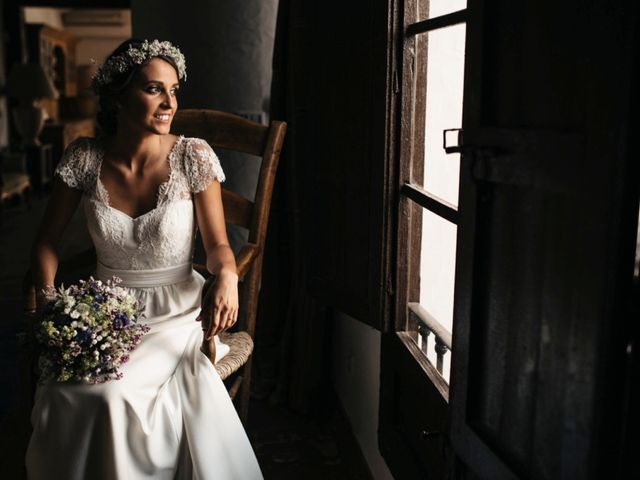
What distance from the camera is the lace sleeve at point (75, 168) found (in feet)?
8.09

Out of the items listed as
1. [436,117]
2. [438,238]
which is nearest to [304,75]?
[436,117]

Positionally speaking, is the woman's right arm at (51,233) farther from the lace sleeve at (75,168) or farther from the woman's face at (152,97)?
the woman's face at (152,97)

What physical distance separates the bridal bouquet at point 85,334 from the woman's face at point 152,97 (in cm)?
55

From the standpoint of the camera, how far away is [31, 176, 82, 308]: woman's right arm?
2.43 meters

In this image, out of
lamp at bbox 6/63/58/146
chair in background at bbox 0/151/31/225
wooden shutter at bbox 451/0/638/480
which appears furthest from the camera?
lamp at bbox 6/63/58/146

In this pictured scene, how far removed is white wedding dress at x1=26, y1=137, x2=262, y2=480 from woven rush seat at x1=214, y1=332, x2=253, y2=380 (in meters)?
0.04

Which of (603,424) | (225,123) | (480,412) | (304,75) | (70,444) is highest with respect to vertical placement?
(304,75)

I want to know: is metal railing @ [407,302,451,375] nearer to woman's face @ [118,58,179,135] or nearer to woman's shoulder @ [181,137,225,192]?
woman's shoulder @ [181,137,225,192]

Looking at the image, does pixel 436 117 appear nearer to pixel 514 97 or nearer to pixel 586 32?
pixel 514 97

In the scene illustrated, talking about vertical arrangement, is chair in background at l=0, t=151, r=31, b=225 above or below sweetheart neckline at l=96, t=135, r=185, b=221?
below

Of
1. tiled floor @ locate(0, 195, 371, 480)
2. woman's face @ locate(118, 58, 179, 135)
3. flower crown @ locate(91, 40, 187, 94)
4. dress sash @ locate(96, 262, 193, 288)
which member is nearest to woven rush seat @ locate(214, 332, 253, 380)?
dress sash @ locate(96, 262, 193, 288)

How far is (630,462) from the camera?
1.04m

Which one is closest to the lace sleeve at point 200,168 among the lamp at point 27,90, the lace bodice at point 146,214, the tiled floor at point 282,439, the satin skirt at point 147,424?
the lace bodice at point 146,214

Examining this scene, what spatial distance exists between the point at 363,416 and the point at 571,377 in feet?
6.30
